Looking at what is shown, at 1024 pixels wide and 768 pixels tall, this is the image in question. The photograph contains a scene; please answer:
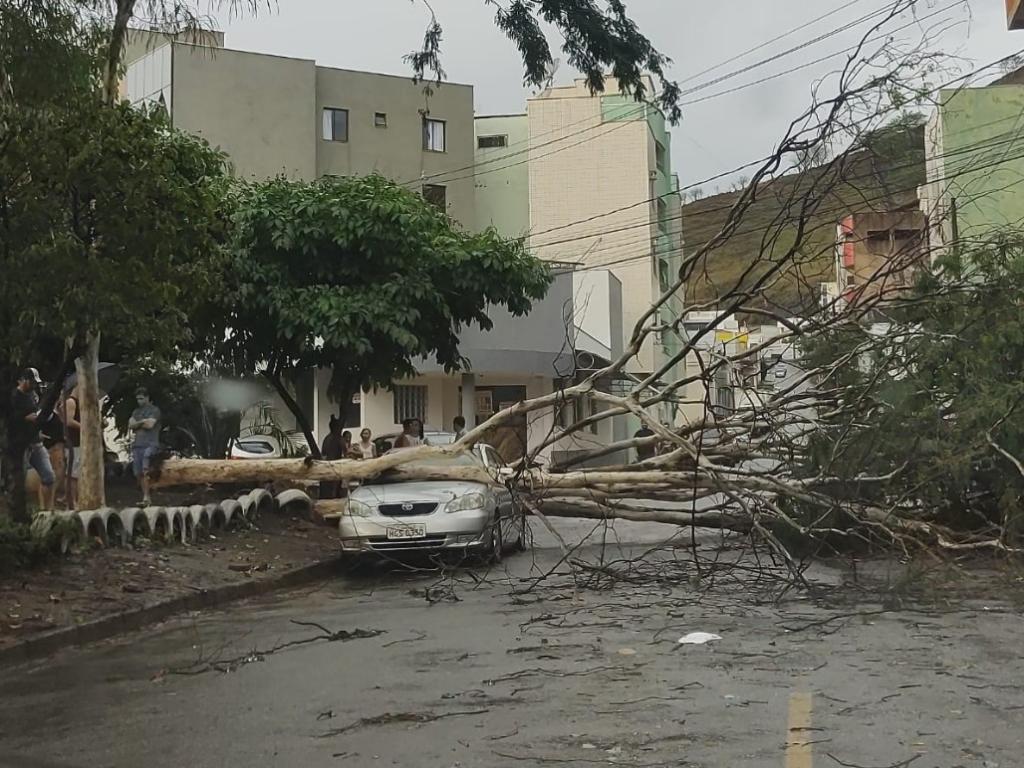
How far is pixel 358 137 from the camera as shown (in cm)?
4069

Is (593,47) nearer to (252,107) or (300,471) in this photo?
(300,471)

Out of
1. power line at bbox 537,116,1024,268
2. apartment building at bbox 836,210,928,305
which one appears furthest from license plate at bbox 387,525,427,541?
apartment building at bbox 836,210,928,305

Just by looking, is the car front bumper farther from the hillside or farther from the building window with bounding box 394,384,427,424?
the building window with bounding box 394,384,427,424

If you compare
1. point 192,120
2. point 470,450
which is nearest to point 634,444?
point 470,450

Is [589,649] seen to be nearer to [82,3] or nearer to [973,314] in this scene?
[82,3]

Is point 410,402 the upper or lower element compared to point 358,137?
lower

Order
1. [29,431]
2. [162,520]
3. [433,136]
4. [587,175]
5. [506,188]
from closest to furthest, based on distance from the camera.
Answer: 1. [29,431]
2. [162,520]
3. [433,136]
4. [587,175]
5. [506,188]

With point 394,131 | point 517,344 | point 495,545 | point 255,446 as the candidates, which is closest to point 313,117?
point 394,131

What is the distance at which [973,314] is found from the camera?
12984mm

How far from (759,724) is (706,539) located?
7507 millimetres

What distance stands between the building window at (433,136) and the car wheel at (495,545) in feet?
96.0

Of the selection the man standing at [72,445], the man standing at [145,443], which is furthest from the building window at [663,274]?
the man standing at [145,443]

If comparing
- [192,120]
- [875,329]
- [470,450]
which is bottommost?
[470,450]

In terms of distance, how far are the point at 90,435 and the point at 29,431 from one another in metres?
2.87
